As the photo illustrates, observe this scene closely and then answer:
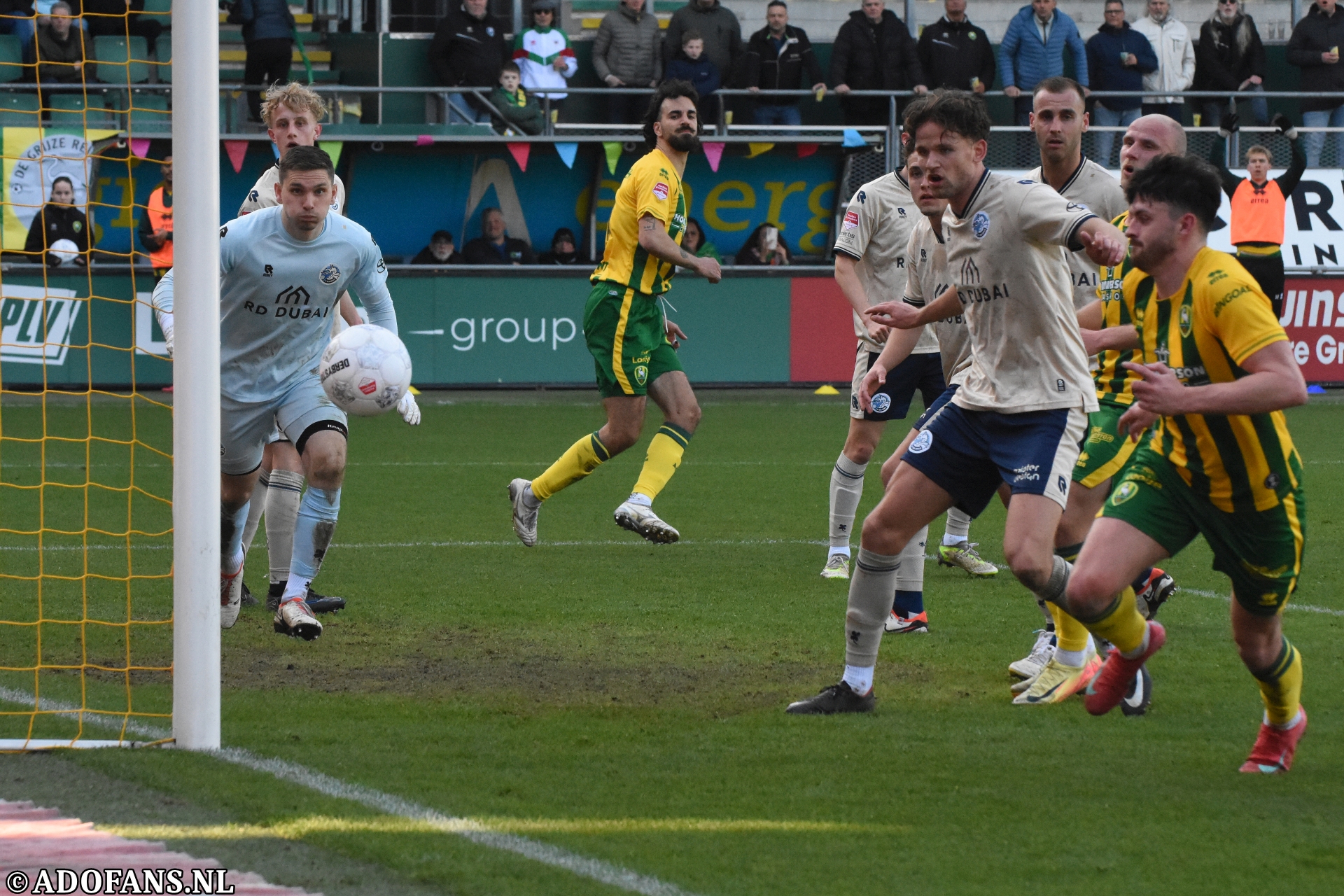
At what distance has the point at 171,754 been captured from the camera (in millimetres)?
4961

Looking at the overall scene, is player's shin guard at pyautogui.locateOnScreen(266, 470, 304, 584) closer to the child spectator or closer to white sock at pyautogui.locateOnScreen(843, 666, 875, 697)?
white sock at pyautogui.locateOnScreen(843, 666, 875, 697)

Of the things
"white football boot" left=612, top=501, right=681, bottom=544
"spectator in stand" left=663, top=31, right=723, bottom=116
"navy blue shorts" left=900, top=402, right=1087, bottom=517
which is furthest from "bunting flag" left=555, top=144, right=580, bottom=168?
"navy blue shorts" left=900, top=402, right=1087, bottom=517

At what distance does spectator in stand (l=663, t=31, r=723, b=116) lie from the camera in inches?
759

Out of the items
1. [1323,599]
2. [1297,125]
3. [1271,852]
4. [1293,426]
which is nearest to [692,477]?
[1323,599]

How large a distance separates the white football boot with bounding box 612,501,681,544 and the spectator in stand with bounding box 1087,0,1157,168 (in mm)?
12638

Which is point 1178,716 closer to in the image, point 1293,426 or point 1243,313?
point 1243,313

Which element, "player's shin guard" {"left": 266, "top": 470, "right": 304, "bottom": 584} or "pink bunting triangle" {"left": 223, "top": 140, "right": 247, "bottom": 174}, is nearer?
"player's shin guard" {"left": 266, "top": 470, "right": 304, "bottom": 584}

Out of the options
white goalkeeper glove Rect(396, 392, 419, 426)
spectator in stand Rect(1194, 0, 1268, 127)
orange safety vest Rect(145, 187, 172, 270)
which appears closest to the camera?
white goalkeeper glove Rect(396, 392, 419, 426)

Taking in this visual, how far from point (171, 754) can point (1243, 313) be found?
10.7 feet

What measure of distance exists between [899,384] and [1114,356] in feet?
6.56

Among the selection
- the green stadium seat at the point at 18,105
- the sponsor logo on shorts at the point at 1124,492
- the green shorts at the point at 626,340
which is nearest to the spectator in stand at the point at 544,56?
the green stadium seat at the point at 18,105

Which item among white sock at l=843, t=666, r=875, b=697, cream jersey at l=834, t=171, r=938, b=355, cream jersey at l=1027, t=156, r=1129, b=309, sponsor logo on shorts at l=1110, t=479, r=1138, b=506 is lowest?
white sock at l=843, t=666, r=875, b=697

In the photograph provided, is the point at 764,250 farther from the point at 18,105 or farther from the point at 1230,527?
the point at 1230,527

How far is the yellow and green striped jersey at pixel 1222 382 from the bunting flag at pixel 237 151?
15.5m
